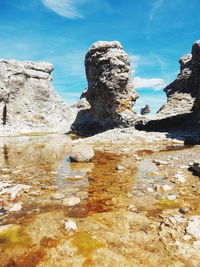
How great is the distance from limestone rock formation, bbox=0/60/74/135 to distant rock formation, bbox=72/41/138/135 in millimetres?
31437

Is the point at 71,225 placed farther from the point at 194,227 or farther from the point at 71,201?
the point at 194,227

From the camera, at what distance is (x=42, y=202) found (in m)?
5.70

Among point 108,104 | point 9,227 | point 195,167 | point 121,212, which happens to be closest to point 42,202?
point 9,227

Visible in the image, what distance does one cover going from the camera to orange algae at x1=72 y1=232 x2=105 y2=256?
3.50 metres

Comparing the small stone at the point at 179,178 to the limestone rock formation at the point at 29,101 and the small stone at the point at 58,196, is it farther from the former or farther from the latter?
the limestone rock formation at the point at 29,101

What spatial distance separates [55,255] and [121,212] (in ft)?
7.03

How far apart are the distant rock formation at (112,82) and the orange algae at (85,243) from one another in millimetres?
30574

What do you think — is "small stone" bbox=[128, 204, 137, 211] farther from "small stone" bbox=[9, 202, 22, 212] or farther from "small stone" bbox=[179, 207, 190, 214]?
A: "small stone" bbox=[9, 202, 22, 212]

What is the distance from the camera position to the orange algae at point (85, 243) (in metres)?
3.50

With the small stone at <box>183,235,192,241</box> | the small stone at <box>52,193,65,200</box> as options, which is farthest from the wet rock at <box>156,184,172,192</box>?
the small stone at <box>52,193,65,200</box>

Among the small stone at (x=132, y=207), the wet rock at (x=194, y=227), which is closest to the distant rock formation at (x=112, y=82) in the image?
the small stone at (x=132, y=207)

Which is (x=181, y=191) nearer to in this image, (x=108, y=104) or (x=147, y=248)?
(x=147, y=248)

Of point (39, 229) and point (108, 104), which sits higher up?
point (108, 104)

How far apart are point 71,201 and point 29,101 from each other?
7188cm
